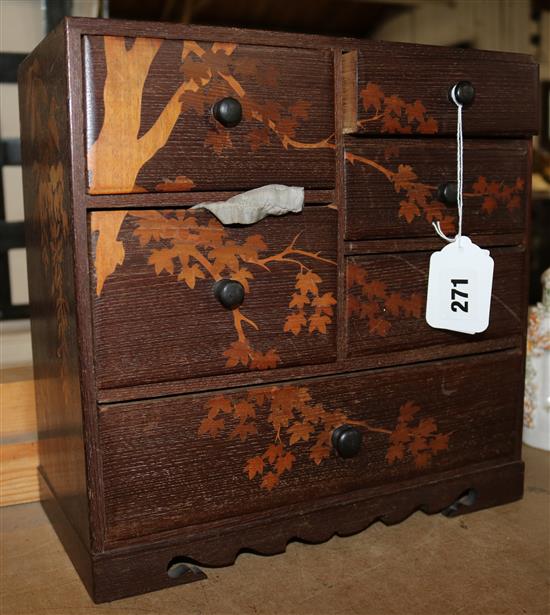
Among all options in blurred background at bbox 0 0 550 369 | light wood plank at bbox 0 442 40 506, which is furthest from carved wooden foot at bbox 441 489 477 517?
blurred background at bbox 0 0 550 369

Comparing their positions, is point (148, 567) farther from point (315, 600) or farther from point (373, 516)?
point (373, 516)

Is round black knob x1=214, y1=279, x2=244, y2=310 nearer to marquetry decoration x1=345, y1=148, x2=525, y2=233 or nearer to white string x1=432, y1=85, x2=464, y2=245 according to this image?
marquetry decoration x1=345, y1=148, x2=525, y2=233

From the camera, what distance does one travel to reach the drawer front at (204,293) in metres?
1.05

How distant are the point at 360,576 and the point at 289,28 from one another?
18.8 feet

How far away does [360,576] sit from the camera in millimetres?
1192

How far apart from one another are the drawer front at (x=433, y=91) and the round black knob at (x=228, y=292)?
30 centimetres

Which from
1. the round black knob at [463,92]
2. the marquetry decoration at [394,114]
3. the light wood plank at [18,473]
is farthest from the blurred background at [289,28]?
the round black knob at [463,92]

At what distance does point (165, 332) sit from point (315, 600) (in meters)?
0.45

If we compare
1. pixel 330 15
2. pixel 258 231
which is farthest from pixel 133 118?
pixel 330 15

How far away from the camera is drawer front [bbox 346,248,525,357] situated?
1218 millimetres

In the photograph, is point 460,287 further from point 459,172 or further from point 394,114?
point 394,114

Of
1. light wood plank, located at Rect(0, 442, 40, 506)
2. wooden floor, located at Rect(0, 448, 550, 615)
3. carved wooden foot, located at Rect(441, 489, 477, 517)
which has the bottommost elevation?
wooden floor, located at Rect(0, 448, 550, 615)

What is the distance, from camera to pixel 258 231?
1.12 m

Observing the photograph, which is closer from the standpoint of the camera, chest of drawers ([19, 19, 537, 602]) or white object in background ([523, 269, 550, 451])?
chest of drawers ([19, 19, 537, 602])
